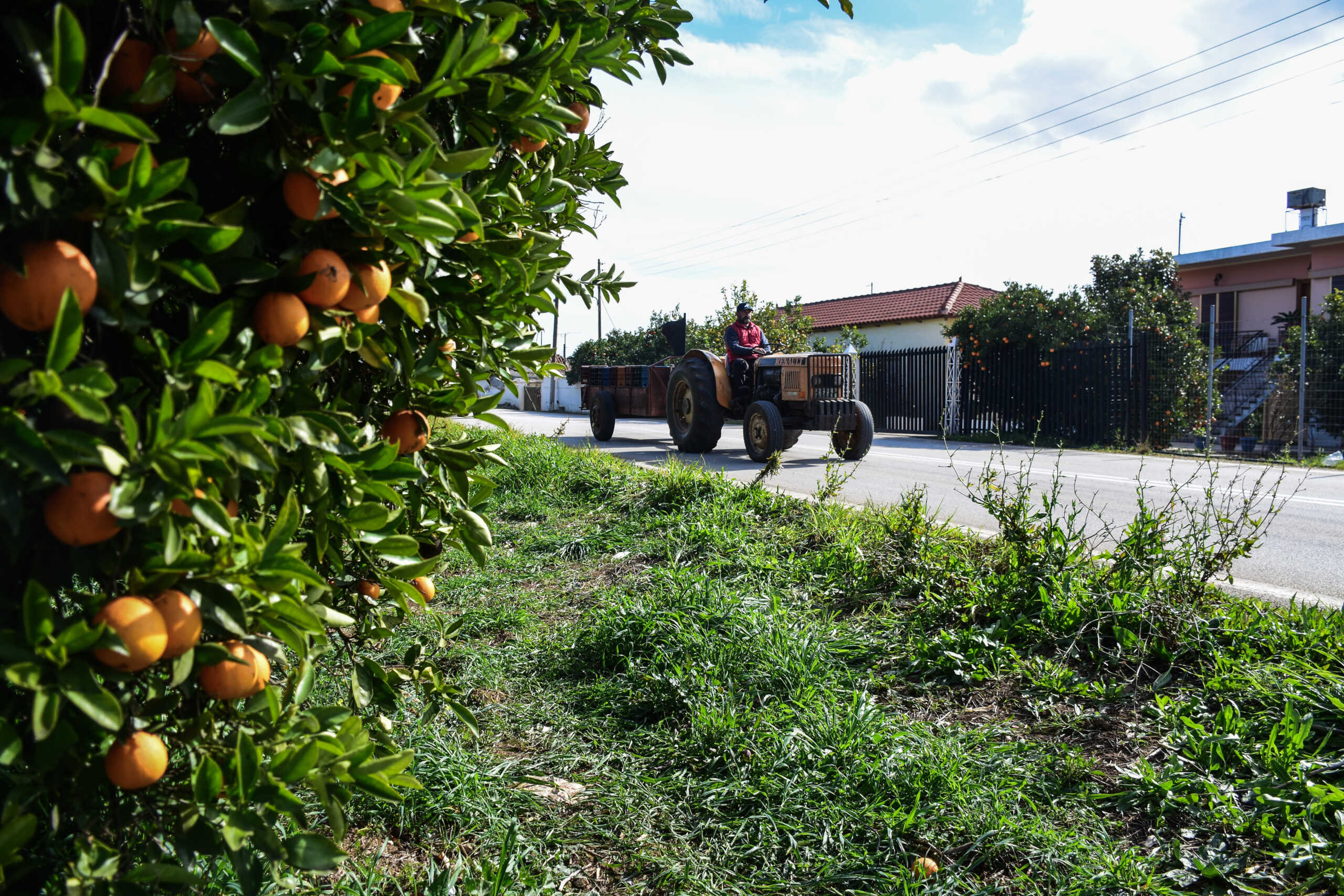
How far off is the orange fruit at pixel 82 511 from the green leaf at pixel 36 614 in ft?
0.18

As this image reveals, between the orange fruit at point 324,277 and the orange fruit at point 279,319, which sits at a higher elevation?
the orange fruit at point 324,277

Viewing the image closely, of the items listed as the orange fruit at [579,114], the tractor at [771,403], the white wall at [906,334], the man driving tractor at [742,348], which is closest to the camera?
the orange fruit at [579,114]

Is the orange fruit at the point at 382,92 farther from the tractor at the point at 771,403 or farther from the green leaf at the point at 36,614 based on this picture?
the tractor at the point at 771,403

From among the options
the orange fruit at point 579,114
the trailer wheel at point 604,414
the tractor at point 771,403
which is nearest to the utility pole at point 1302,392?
the tractor at point 771,403

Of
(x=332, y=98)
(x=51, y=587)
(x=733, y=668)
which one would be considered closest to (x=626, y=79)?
(x=332, y=98)

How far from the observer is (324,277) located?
1095 millimetres

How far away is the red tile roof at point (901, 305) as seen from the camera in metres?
30.3

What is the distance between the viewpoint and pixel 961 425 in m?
18.4

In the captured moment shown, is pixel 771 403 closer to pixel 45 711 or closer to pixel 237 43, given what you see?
pixel 237 43

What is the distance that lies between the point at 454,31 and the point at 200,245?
1.90 feet

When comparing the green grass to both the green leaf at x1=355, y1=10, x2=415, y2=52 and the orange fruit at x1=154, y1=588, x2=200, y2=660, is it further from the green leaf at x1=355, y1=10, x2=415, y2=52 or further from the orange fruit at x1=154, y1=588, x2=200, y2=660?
the green leaf at x1=355, y1=10, x2=415, y2=52

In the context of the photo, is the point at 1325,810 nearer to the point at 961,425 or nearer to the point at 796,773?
the point at 796,773

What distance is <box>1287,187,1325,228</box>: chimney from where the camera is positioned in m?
24.8

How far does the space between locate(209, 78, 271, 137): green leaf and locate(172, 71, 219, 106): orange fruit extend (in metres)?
0.08
